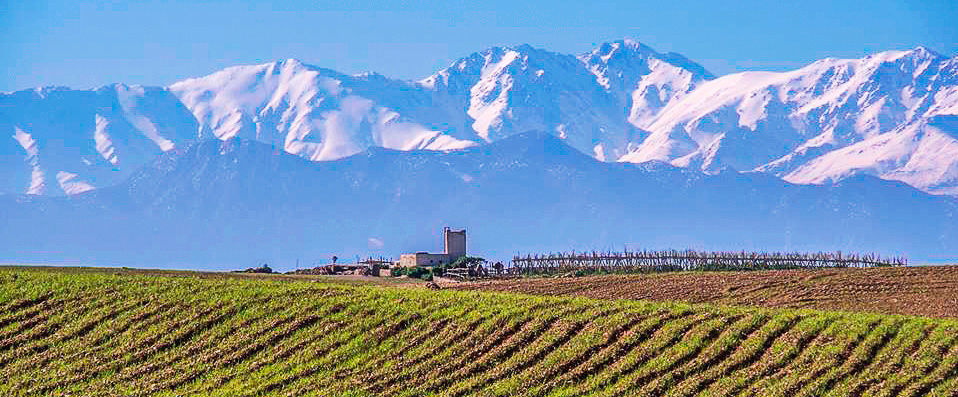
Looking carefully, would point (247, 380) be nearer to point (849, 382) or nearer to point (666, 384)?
point (666, 384)

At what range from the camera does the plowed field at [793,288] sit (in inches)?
2491

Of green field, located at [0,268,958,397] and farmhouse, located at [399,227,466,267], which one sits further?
farmhouse, located at [399,227,466,267]

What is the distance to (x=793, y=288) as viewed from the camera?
229 feet

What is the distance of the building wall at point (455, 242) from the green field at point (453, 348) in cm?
5141

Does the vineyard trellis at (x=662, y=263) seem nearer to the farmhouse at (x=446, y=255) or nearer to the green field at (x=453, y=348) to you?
the farmhouse at (x=446, y=255)

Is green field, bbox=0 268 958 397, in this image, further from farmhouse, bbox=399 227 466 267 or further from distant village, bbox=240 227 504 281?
farmhouse, bbox=399 227 466 267

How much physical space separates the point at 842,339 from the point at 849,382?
353cm

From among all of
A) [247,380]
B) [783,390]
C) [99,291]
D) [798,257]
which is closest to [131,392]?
[247,380]

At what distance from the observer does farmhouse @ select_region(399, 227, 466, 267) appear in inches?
3826

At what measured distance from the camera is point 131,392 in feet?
132

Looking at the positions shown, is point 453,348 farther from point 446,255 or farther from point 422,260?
point 446,255

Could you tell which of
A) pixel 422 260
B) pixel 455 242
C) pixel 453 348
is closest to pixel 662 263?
pixel 455 242

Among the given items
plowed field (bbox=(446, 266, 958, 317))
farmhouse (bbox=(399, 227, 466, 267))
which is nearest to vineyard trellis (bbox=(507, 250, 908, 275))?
farmhouse (bbox=(399, 227, 466, 267))

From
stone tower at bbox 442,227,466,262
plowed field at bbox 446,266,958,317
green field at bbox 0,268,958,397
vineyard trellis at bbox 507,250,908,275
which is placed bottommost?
green field at bbox 0,268,958,397
